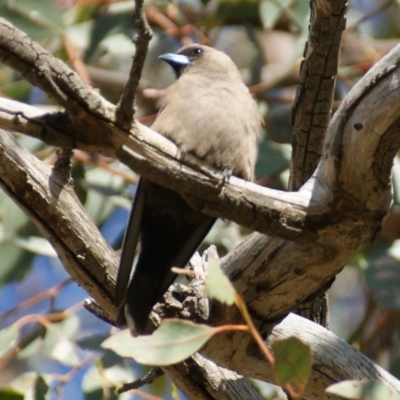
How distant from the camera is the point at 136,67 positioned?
2260 mm

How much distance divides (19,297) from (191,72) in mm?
4123

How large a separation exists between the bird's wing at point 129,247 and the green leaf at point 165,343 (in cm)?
88

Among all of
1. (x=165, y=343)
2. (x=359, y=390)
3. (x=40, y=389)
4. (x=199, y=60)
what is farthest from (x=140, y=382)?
(x=199, y=60)

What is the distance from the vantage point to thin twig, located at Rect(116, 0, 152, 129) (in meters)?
2.18

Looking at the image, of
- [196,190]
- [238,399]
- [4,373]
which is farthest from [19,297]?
[196,190]

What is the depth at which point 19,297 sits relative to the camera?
7438 millimetres

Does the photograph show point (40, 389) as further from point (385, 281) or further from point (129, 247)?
point (385, 281)

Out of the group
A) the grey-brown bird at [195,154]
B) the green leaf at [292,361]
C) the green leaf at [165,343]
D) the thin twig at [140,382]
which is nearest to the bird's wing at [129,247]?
the grey-brown bird at [195,154]

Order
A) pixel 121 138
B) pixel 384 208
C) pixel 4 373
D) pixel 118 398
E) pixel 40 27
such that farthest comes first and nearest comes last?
pixel 4 373, pixel 40 27, pixel 118 398, pixel 384 208, pixel 121 138

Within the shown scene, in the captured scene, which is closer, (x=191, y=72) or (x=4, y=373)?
(x=191, y=72)

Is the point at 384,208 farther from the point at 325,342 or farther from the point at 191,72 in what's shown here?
the point at 191,72

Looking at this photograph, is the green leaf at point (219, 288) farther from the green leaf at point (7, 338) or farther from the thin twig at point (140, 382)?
the green leaf at point (7, 338)

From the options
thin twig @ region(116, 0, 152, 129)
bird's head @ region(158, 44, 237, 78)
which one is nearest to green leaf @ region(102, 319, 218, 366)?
thin twig @ region(116, 0, 152, 129)

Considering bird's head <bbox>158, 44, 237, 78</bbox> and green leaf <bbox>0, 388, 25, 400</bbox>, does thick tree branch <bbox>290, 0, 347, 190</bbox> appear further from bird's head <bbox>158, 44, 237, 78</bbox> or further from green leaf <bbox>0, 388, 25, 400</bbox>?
green leaf <bbox>0, 388, 25, 400</bbox>
